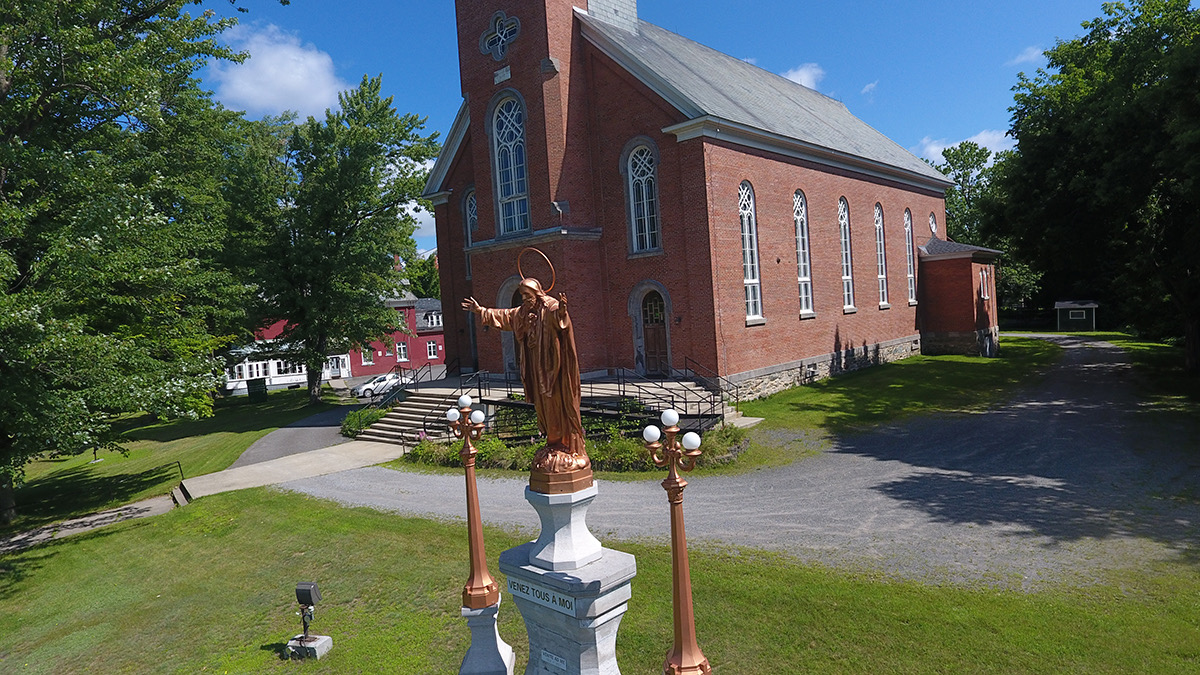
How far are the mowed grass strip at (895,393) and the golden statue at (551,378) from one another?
13.7 meters

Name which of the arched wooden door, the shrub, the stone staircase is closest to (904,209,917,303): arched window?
the arched wooden door

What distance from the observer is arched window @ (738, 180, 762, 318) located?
21.3m

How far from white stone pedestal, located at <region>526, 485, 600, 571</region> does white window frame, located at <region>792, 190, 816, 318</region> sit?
20408mm

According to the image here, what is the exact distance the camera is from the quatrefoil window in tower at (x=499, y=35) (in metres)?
22.0

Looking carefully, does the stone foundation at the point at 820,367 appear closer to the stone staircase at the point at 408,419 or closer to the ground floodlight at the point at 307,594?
the stone staircase at the point at 408,419

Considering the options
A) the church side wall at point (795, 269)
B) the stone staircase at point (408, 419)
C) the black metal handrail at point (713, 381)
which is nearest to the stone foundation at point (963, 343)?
the church side wall at point (795, 269)

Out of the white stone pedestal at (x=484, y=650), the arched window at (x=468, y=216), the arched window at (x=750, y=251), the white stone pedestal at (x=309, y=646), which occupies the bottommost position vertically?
the white stone pedestal at (x=309, y=646)

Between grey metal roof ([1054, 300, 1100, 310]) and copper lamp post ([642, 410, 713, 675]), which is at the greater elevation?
grey metal roof ([1054, 300, 1100, 310])

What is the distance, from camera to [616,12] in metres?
24.3

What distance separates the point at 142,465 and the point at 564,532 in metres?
21.8

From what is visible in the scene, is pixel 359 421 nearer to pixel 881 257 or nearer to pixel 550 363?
pixel 550 363

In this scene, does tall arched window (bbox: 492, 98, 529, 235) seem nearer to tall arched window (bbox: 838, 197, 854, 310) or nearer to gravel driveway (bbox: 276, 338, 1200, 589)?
gravel driveway (bbox: 276, 338, 1200, 589)

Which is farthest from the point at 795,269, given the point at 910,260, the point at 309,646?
the point at 309,646

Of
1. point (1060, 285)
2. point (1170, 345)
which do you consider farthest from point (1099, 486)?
point (1060, 285)
